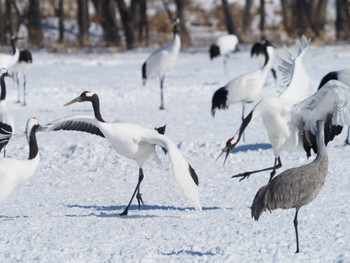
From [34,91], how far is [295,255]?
1222cm

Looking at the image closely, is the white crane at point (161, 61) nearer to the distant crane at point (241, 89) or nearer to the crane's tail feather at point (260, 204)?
the distant crane at point (241, 89)

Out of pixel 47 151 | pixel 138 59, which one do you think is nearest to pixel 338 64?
pixel 138 59

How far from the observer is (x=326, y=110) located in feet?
25.1

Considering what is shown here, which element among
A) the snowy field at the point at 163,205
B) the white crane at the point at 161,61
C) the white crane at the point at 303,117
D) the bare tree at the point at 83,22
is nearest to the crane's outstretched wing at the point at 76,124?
the snowy field at the point at 163,205

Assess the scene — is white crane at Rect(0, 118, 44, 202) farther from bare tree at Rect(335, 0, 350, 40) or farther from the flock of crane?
bare tree at Rect(335, 0, 350, 40)

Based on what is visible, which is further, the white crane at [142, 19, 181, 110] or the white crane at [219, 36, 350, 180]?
the white crane at [142, 19, 181, 110]

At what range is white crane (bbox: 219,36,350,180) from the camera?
745cm

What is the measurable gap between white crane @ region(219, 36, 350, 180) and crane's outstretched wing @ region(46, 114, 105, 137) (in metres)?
1.39

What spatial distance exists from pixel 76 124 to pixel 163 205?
3.76 ft

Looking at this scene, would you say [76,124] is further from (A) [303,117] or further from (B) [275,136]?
(A) [303,117]

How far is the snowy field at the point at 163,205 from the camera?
6.35 m

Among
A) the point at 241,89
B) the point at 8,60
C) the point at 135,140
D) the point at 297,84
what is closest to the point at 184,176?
the point at 135,140

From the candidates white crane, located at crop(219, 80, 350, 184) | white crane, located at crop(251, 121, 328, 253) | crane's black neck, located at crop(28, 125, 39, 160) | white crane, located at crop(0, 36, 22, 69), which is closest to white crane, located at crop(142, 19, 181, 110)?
white crane, located at crop(0, 36, 22, 69)

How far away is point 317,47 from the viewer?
25250mm
